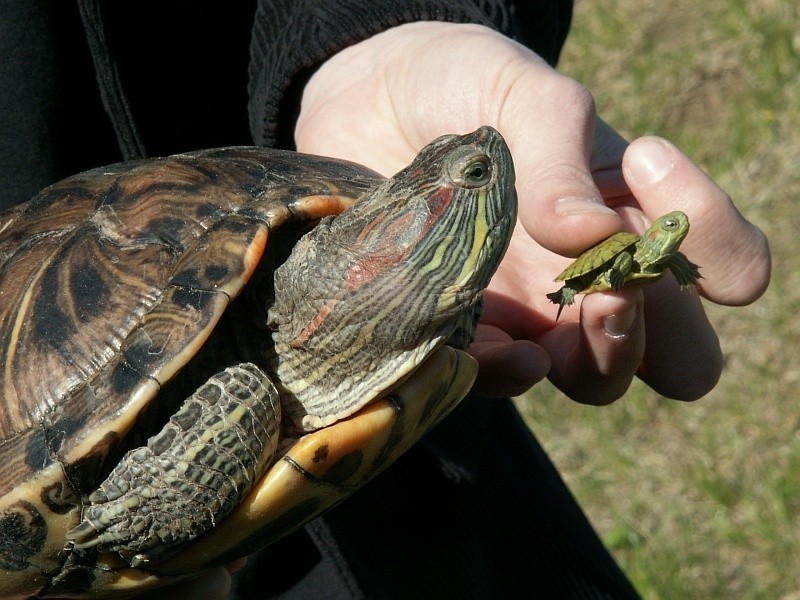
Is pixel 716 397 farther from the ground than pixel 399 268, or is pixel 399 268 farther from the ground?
pixel 399 268

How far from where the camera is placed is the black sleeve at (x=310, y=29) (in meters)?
2.12

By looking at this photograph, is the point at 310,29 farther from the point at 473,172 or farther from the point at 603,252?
the point at 603,252

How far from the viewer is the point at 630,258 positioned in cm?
154

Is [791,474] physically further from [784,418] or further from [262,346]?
[262,346]

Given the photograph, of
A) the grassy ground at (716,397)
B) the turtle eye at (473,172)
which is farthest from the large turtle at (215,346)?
the grassy ground at (716,397)

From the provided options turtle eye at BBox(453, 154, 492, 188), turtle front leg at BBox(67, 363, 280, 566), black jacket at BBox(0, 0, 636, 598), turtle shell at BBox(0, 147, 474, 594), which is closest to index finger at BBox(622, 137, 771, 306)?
turtle eye at BBox(453, 154, 492, 188)

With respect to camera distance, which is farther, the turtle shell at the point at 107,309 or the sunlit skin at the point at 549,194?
the sunlit skin at the point at 549,194

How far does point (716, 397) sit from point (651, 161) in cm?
185

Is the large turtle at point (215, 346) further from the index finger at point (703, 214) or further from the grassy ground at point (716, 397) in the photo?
the grassy ground at point (716, 397)

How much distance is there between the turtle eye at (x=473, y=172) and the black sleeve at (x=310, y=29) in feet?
2.18

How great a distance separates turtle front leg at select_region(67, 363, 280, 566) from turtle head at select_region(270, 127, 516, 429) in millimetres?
181

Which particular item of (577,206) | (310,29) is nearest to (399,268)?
(577,206)

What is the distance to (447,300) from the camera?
1534 mm

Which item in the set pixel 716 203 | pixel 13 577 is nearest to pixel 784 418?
pixel 716 203
